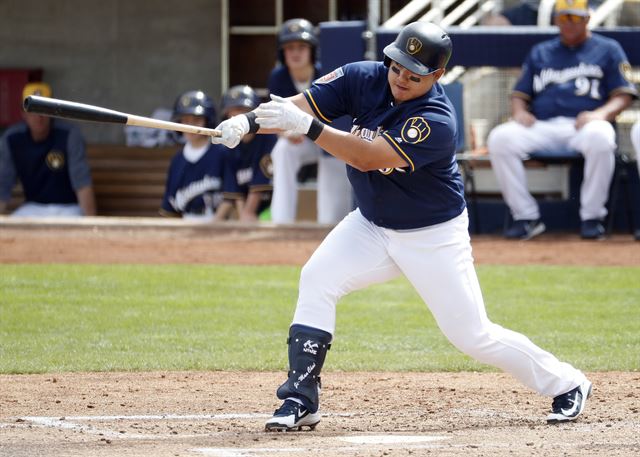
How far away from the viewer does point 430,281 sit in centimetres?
445

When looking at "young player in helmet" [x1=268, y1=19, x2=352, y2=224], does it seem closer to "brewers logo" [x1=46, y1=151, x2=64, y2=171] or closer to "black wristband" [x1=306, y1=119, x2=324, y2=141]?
"brewers logo" [x1=46, y1=151, x2=64, y2=171]

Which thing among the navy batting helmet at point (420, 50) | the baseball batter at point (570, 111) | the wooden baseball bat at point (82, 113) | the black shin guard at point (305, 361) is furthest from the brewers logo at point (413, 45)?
the baseball batter at point (570, 111)

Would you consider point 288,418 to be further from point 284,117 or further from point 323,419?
point 284,117

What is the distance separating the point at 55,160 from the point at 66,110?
722 cm

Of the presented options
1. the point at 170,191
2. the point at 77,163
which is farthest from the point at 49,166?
the point at 170,191

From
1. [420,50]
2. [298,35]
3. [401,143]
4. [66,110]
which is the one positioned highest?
[298,35]

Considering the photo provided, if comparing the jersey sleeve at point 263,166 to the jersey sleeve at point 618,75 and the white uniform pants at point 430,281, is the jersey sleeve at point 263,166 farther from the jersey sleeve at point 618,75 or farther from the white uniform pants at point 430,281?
the white uniform pants at point 430,281

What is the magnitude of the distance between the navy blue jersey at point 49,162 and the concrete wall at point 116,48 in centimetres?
244

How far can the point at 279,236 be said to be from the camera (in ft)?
32.1

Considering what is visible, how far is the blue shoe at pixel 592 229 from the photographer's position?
31.2 ft

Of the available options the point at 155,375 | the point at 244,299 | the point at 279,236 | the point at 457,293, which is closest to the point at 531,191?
the point at 279,236

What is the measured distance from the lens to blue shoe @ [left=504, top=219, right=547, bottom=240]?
964 cm

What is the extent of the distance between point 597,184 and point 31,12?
295 inches

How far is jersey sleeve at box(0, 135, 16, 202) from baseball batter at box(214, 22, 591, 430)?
299 inches
